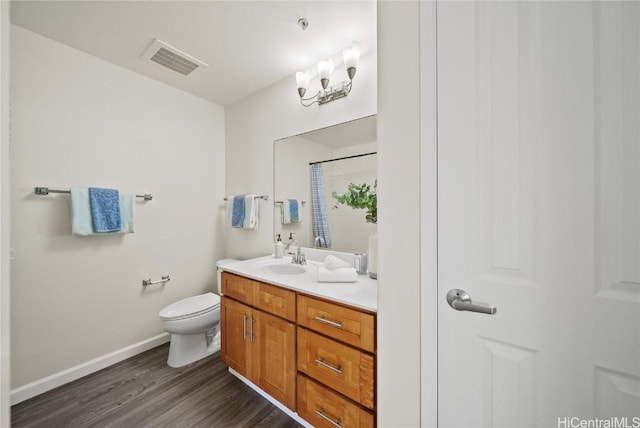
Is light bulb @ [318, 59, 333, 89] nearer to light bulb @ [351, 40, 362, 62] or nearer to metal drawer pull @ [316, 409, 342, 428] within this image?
light bulb @ [351, 40, 362, 62]

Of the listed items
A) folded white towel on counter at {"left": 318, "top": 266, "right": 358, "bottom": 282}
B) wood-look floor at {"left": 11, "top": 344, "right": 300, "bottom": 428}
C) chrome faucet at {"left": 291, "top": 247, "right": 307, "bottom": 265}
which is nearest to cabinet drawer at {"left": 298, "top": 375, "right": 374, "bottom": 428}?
wood-look floor at {"left": 11, "top": 344, "right": 300, "bottom": 428}

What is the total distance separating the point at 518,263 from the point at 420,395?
57cm

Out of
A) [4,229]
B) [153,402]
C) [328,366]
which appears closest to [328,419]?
[328,366]

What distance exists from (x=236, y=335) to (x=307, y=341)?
66 centimetres

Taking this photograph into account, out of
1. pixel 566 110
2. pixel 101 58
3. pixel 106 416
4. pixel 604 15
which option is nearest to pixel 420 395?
pixel 566 110

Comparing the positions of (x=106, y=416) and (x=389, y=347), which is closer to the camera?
(x=389, y=347)

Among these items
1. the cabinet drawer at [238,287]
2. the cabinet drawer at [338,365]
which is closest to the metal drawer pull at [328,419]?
the cabinet drawer at [338,365]

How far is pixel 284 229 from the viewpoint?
85.7 inches

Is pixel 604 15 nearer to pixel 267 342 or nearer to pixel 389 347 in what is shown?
pixel 389 347

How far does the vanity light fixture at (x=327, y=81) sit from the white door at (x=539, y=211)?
0.88m

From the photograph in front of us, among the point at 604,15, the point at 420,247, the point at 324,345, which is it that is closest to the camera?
the point at 604,15

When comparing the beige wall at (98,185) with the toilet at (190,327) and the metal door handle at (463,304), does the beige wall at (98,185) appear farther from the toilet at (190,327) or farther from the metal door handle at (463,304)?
the metal door handle at (463,304)

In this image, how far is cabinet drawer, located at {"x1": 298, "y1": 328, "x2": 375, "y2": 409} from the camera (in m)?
1.01

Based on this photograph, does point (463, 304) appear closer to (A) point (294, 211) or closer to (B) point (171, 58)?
(A) point (294, 211)
